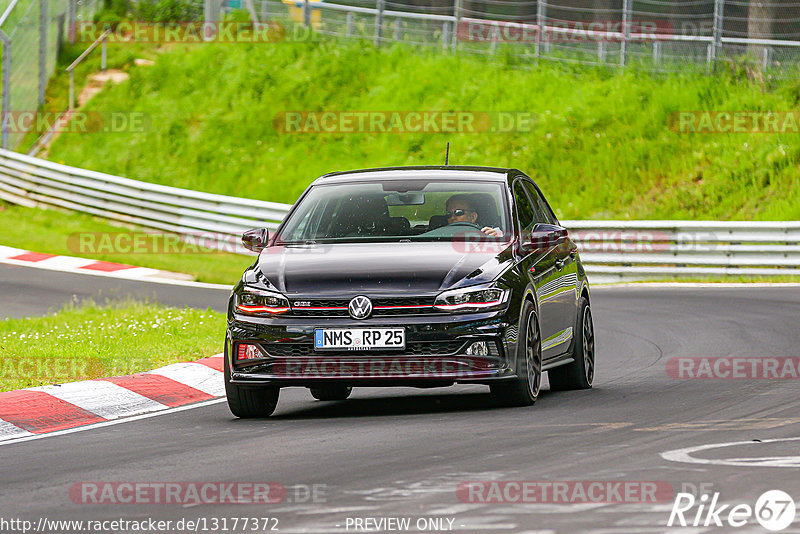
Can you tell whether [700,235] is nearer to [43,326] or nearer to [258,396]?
[43,326]

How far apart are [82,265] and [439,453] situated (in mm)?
17256

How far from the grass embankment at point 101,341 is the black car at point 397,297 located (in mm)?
2259

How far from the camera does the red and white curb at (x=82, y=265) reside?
22969mm

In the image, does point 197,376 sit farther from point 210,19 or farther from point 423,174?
point 210,19

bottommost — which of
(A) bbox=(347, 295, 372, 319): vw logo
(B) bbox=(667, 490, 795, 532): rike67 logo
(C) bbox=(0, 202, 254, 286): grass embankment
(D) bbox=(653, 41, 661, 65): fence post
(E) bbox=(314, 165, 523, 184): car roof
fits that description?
(C) bbox=(0, 202, 254, 286): grass embankment

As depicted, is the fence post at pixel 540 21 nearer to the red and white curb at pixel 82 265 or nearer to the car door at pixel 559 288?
the red and white curb at pixel 82 265

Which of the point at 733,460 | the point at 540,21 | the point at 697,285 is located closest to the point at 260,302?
the point at 733,460

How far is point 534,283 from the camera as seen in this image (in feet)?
32.0

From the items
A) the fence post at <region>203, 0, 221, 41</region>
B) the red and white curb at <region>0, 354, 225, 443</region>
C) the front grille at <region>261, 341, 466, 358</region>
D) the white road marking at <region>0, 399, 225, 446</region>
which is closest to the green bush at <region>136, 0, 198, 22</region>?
the fence post at <region>203, 0, 221, 41</region>

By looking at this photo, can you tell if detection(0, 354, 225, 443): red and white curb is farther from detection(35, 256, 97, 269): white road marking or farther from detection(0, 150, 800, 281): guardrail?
detection(0, 150, 800, 281): guardrail

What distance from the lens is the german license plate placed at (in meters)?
8.84

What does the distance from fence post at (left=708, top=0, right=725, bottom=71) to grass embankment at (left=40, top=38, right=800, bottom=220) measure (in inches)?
15.9

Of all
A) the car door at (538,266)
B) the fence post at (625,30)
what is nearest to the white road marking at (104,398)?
the car door at (538,266)

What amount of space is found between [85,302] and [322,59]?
67.2ft
